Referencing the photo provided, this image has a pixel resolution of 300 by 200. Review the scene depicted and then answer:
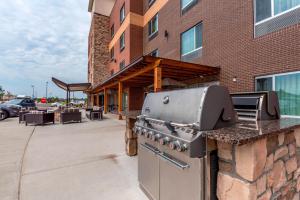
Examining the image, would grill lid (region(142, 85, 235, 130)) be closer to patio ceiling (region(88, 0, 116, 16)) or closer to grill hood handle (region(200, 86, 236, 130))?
grill hood handle (region(200, 86, 236, 130))

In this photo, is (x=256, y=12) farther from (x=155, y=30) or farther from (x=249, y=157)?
(x=155, y=30)

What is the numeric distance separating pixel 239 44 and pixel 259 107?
5703mm

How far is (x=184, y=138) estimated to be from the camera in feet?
7.27

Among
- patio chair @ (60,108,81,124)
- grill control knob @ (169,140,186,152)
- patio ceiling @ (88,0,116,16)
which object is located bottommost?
patio chair @ (60,108,81,124)

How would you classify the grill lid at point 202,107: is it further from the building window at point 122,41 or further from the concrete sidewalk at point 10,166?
the building window at point 122,41

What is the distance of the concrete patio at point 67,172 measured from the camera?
352cm

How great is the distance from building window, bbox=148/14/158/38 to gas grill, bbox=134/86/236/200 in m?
14.1

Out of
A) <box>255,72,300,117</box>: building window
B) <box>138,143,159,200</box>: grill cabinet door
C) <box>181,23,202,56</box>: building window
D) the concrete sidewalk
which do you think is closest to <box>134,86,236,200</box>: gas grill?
<box>138,143,159,200</box>: grill cabinet door

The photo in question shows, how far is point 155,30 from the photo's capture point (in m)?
15.9

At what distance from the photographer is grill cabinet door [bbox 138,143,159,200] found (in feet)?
9.83

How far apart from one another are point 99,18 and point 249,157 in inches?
1207

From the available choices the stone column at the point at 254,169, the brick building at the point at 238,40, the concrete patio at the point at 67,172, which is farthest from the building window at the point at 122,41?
the stone column at the point at 254,169

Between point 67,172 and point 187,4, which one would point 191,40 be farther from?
point 67,172

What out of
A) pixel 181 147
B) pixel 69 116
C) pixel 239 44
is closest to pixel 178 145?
pixel 181 147
